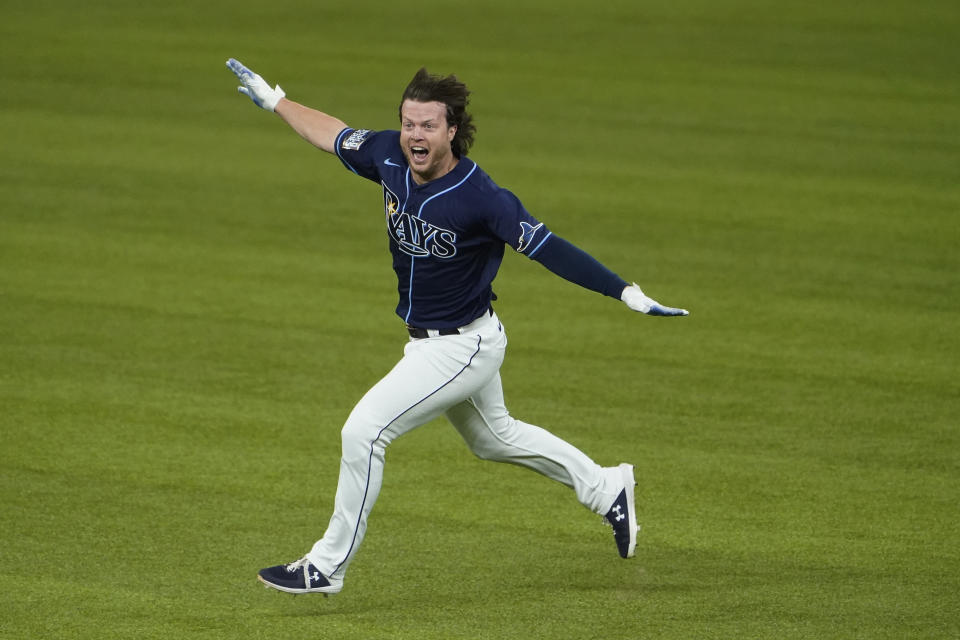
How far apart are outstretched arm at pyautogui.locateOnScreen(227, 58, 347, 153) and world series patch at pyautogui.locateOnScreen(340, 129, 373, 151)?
0.09 metres

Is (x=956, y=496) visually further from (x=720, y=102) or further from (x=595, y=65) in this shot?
(x=595, y=65)

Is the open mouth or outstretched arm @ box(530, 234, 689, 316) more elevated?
the open mouth

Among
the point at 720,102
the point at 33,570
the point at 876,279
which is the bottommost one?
the point at 33,570

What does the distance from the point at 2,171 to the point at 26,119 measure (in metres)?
1.68

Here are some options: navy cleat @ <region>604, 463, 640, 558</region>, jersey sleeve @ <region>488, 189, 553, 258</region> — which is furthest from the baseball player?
navy cleat @ <region>604, 463, 640, 558</region>

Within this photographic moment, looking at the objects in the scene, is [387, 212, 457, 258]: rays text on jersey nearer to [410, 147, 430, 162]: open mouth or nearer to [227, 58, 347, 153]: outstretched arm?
[410, 147, 430, 162]: open mouth

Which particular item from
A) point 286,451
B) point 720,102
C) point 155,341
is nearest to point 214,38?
point 720,102

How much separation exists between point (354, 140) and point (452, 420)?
48.7 inches

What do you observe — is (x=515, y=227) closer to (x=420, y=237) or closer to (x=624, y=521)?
(x=420, y=237)

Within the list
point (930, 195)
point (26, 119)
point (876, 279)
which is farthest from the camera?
point (26, 119)

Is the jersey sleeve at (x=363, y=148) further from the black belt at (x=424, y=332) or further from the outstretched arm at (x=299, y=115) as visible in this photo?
the black belt at (x=424, y=332)

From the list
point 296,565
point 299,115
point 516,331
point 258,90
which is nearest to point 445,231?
point 299,115

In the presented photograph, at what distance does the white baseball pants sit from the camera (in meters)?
5.11

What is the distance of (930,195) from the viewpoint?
38.8 feet
